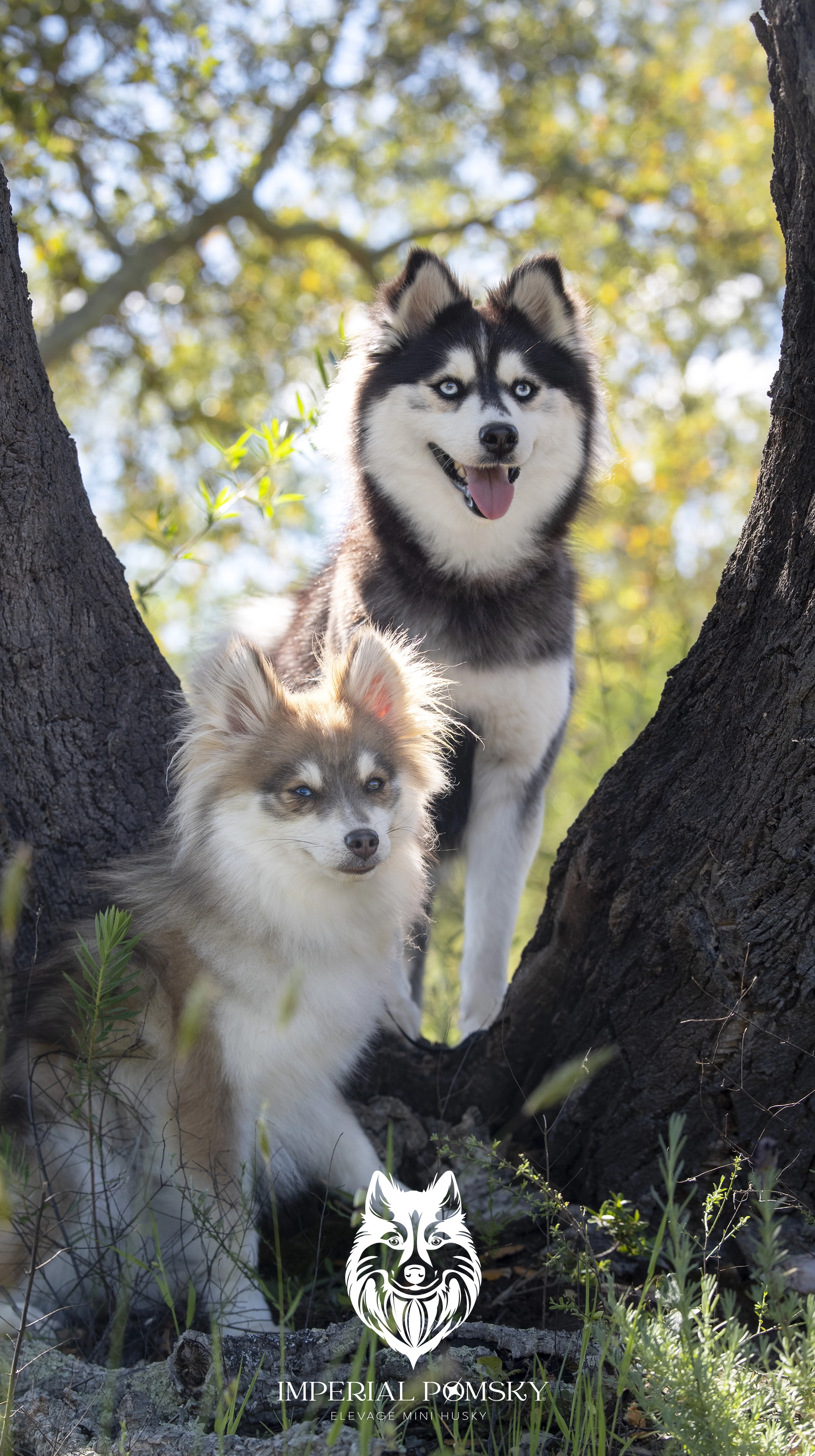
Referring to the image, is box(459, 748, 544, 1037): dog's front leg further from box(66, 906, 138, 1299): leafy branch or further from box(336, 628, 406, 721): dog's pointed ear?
box(66, 906, 138, 1299): leafy branch

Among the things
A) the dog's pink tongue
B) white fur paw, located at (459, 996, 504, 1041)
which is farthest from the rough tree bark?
the dog's pink tongue

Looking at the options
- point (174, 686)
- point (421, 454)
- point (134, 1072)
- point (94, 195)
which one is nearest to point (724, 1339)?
point (134, 1072)

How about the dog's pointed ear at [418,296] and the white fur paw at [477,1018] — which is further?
the white fur paw at [477,1018]

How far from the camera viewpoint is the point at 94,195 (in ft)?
26.3

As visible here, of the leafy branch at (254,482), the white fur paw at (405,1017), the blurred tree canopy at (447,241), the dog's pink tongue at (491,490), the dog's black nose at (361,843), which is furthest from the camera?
the blurred tree canopy at (447,241)

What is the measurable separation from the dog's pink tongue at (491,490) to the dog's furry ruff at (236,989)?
83 centimetres

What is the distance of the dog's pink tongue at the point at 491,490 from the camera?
11.8 ft

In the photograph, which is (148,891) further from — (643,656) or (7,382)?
(643,656)

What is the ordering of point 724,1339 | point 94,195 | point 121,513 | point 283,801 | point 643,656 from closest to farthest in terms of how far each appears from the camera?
1. point 724,1339
2. point 283,801
3. point 643,656
4. point 94,195
5. point 121,513

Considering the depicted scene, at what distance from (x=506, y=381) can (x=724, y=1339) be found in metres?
2.75

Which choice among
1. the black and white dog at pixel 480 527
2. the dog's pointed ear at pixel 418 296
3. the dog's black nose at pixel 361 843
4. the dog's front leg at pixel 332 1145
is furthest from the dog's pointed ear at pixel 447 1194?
the dog's pointed ear at pixel 418 296

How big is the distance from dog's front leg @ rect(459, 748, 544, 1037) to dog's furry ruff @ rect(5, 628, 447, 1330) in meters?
0.90

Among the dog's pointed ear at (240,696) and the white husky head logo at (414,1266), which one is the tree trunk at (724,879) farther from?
the dog's pointed ear at (240,696)

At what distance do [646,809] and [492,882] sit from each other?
1.35m
